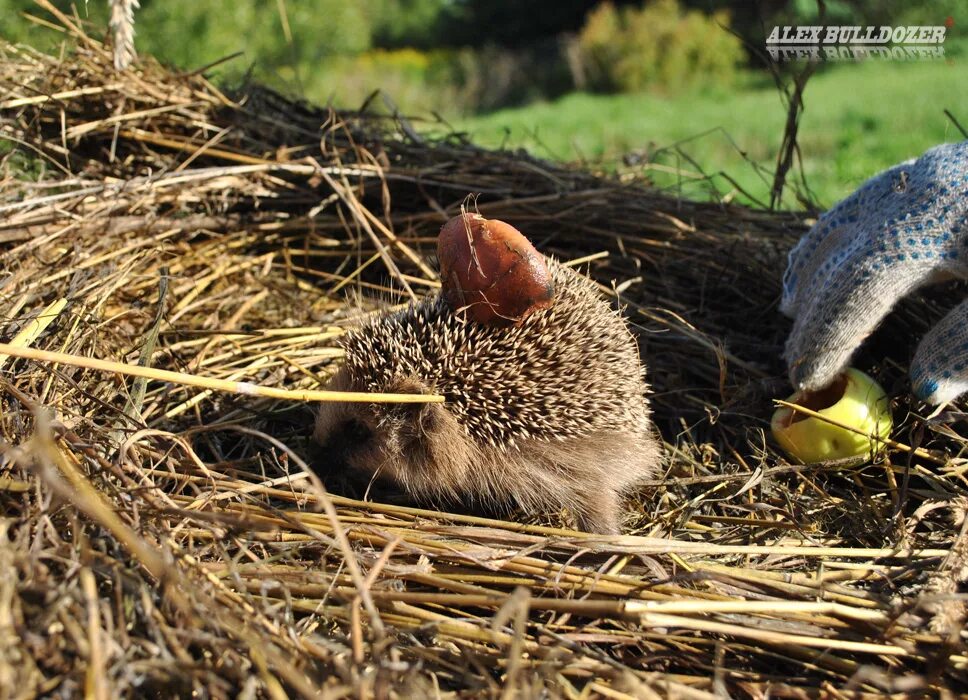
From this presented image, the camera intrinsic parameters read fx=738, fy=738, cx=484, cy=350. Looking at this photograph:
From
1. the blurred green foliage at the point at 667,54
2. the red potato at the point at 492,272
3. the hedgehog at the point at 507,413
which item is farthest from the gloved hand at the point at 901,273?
the blurred green foliage at the point at 667,54

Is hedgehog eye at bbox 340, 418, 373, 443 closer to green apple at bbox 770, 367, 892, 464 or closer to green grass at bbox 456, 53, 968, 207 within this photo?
green apple at bbox 770, 367, 892, 464

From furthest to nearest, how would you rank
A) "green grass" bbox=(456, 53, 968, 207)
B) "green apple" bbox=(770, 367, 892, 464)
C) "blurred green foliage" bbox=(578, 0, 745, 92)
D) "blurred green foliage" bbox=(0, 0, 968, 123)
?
"blurred green foliage" bbox=(578, 0, 745, 92), "blurred green foliage" bbox=(0, 0, 968, 123), "green grass" bbox=(456, 53, 968, 207), "green apple" bbox=(770, 367, 892, 464)

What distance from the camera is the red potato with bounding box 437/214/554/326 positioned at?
A: 8.83 feet

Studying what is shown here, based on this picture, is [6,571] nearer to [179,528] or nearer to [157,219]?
[179,528]

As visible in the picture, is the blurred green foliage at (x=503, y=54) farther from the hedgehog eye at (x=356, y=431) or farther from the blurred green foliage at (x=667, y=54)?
the hedgehog eye at (x=356, y=431)

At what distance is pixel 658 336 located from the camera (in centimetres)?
394

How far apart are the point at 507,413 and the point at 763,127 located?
34.2 ft

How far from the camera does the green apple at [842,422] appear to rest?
3.06m

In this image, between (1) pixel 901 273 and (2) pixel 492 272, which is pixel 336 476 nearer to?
(2) pixel 492 272

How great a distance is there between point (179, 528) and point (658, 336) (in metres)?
2.58

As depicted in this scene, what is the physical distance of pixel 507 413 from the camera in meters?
2.90

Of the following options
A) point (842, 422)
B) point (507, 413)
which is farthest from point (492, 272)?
point (842, 422)

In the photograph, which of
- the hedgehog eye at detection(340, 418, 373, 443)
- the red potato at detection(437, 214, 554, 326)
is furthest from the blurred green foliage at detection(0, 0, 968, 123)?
the red potato at detection(437, 214, 554, 326)

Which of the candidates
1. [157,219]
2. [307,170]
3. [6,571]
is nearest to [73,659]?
[6,571]
